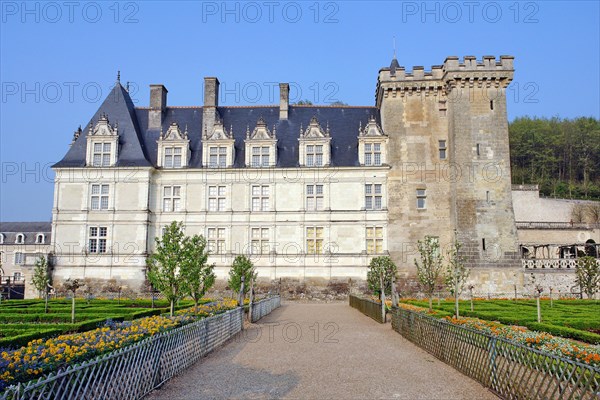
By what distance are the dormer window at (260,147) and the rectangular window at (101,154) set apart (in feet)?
32.1

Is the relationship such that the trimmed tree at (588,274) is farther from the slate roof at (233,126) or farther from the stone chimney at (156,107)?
the stone chimney at (156,107)

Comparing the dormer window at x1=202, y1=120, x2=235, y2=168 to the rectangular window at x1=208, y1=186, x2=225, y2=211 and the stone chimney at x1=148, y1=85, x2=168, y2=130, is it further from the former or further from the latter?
the stone chimney at x1=148, y1=85, x2=168, y2=130

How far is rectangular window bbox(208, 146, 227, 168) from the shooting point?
1460 inches

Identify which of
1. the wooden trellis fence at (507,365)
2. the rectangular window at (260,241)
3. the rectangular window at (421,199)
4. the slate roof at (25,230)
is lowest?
the wooden trellis fence at (507,365)

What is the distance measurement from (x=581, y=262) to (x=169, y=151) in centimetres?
2815

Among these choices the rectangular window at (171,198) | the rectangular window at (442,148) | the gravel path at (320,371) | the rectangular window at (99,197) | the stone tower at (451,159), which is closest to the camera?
the gravel path at (320,371)

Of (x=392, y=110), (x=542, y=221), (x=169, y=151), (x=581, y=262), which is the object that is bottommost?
(x=581, y=262)

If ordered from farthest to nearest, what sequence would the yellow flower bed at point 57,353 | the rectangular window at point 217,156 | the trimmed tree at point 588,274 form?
the rectangular window at point 217,156 < the trimmed tree at point 588,274 < the yellow flower bed at point 57,353

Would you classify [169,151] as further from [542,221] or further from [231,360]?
[542,221]

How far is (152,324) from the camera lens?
1320 centimetres

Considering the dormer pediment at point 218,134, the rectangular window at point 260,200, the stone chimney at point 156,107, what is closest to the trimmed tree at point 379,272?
the rectangular window at point 260,200

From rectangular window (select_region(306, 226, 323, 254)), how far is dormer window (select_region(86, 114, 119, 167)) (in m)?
14.7

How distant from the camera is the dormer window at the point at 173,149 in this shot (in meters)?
37.1

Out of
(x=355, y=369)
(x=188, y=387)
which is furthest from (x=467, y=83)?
(x=188, y=387)
